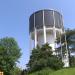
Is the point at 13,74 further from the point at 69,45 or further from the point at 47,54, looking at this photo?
the point at 69,45

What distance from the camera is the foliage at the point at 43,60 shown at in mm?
37812

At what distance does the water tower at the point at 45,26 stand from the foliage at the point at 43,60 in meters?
8.71

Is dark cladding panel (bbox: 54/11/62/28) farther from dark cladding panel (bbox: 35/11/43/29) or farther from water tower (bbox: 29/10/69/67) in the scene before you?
dark cladding panel (bbox: 35/11/43/29)

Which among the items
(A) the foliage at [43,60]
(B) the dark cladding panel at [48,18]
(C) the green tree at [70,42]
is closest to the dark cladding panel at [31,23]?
(B) the dark cladding panel at [48,18]

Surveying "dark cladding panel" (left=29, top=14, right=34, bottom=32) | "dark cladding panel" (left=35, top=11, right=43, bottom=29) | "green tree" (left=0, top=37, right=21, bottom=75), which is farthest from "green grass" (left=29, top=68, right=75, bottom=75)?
"dark cladding panel" (left=29, top=14, right=34, bottom=32)

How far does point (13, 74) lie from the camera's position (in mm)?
42156

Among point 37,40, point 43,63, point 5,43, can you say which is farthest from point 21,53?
point 43,63

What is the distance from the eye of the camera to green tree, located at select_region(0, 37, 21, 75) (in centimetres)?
4197

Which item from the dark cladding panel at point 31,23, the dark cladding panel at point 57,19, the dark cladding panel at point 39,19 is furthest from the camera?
the dark cladding panel at point 31,23

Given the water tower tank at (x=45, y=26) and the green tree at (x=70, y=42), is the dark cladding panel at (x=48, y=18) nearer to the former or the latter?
the water tower tank at (x=45, y=26)

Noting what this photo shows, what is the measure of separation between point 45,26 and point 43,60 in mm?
13221

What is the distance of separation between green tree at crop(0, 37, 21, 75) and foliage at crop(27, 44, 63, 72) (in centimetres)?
315

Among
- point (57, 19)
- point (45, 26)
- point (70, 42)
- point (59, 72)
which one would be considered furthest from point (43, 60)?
point (57, 19)

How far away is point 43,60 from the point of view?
3788cm
